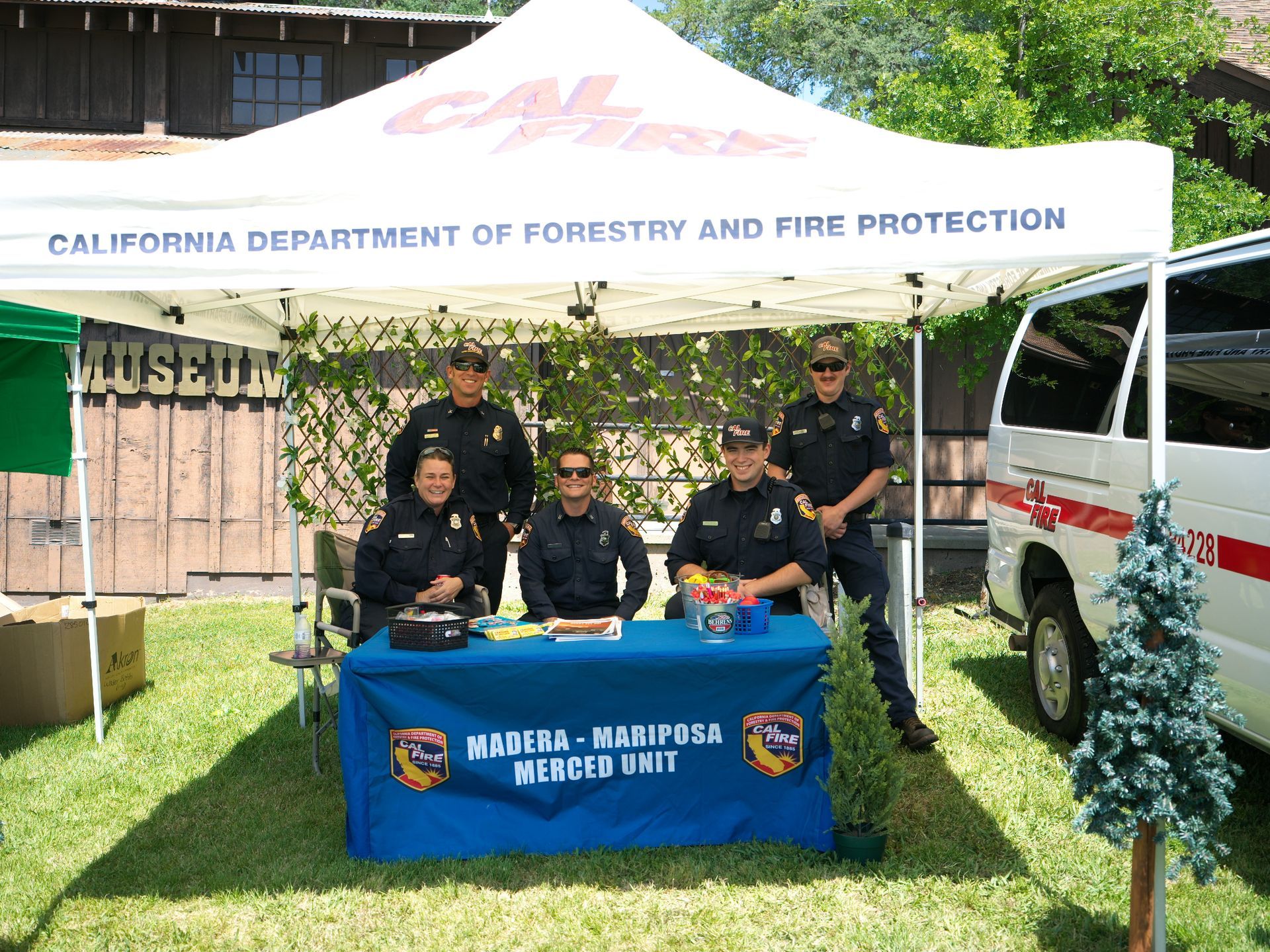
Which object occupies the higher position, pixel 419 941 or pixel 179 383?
pixel 179 383

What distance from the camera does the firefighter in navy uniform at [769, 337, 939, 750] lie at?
477cm

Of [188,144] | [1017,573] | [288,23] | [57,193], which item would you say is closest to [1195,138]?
[1017,573]

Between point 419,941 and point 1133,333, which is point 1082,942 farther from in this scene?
point 1133,333

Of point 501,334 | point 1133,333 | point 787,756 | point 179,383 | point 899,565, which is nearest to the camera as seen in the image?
point 787,756

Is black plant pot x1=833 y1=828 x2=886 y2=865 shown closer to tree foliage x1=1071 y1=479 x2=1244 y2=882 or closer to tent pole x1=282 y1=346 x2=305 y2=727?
tree foliage x1=1071 y1=479 x2=1244 y2=882

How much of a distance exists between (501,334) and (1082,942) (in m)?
4.90

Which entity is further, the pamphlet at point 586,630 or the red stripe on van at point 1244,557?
the pamphlet at point 586,630

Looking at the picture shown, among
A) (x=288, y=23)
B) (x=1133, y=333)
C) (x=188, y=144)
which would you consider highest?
(x=288, y=23)

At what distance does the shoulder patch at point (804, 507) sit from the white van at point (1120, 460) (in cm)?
113

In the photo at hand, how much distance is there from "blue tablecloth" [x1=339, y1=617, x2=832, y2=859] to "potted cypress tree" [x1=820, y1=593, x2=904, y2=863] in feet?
0.50

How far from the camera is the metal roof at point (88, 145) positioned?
8.55 metres

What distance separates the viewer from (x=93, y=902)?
133 inches

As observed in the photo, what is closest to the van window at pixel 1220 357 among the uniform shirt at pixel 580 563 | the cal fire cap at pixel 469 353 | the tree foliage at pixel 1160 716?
the tree foliage at pixel 1160 716

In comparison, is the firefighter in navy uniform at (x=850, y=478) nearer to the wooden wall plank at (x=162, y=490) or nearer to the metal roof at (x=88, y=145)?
the metal roof at (x=88, y=145)
